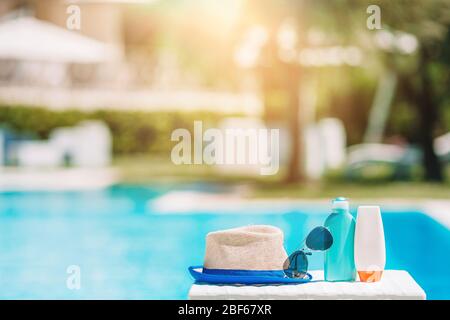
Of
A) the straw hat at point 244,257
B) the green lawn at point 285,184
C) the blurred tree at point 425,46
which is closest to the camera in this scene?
the straw hat at point 244,257

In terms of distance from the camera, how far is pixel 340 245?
12.3 ft

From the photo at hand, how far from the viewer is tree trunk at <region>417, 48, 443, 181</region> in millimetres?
14016

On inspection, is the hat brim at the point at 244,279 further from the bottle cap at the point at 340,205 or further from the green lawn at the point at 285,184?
the green lawn at the point at 285,184

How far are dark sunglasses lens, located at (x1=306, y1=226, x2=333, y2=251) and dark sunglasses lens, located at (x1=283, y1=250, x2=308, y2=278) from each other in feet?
0.56

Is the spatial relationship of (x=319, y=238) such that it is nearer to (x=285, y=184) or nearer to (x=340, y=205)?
(x=340, y=205)

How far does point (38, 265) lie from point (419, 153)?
8364 mm

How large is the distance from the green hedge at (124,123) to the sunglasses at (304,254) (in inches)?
691

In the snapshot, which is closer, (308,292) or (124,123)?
(308,292)

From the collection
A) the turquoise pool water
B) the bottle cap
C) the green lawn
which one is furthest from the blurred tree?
the bottle cap

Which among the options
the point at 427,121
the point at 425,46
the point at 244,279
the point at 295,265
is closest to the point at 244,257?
the point at 244,279

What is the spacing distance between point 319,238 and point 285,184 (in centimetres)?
1050

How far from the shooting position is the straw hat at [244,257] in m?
3.69

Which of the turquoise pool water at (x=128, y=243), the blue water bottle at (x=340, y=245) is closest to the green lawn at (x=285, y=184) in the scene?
the turquoise pool water at (x=128, y=243)

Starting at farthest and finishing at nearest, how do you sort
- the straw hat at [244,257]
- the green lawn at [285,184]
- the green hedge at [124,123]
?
the green hedge at [124,123], the green lawn at [285,184], the straw hat at [244,257]
